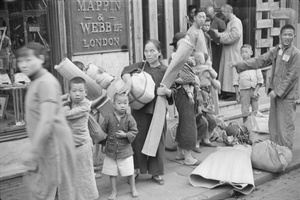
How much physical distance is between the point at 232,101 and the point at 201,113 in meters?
2.51

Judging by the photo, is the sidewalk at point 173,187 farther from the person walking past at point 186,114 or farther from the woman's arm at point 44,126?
the woman's arm at point 44,126

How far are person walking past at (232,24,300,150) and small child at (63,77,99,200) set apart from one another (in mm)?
2940

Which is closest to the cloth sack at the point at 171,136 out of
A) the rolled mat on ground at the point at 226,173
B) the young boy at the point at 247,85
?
the rolled mat on ground at the point at 226,173

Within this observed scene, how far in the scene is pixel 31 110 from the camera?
332 cm

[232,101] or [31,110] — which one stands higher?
[31,110]

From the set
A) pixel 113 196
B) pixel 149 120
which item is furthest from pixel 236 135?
pixel 113 196

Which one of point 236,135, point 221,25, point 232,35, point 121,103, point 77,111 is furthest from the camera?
point 221,25

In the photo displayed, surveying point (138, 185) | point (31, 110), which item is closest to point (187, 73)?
point (138, 185)

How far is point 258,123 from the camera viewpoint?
7266 millimetres

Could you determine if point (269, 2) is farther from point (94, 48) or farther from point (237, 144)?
point (94, 48)

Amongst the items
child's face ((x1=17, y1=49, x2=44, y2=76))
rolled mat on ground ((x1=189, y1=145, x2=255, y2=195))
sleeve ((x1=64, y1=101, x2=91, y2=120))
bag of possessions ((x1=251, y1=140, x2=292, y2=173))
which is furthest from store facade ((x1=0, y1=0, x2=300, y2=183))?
child's face ((x1=17, y1=49, x2=44, y2=76))

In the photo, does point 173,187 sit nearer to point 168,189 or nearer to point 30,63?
point 168,189

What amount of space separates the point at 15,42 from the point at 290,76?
3840mm

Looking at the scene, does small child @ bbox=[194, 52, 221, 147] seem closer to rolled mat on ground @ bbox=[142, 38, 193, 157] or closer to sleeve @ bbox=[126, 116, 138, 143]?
rolled mat on ground @ bbox=[142, 38, 193, 157]
